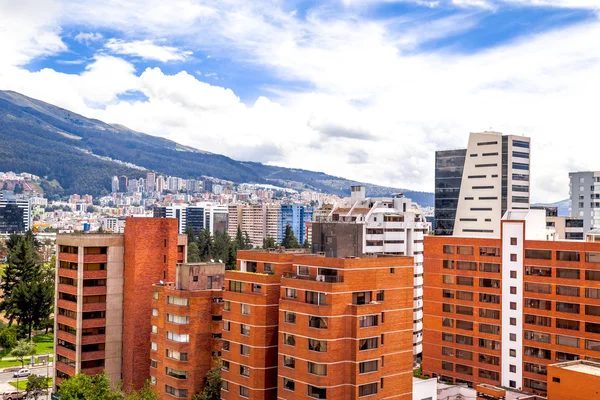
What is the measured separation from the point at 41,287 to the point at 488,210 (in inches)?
3039

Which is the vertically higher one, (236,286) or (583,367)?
(236,286)

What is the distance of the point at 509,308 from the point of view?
6178cm

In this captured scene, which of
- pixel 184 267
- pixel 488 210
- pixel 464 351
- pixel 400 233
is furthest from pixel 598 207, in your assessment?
pixel 184 267

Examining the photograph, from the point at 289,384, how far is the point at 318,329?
5146 mm

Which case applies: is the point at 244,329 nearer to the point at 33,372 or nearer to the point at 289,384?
the point at 289,384

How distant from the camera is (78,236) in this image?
204 ft

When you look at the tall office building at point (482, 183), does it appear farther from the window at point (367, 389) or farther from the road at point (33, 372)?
the road at point (33, 372)

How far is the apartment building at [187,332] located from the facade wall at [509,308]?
88.3 ft

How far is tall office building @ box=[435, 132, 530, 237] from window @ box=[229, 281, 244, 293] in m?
62.7

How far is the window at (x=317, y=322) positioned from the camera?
4147 cm

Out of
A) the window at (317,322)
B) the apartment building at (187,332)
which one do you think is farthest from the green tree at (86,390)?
the window at (317,322)

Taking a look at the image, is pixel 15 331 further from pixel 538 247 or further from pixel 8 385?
pixel 538 247

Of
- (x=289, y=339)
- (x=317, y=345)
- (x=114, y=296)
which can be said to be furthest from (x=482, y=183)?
(x=317, y=345)

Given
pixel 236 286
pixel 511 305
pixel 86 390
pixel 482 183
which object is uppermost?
pixel 482 183
